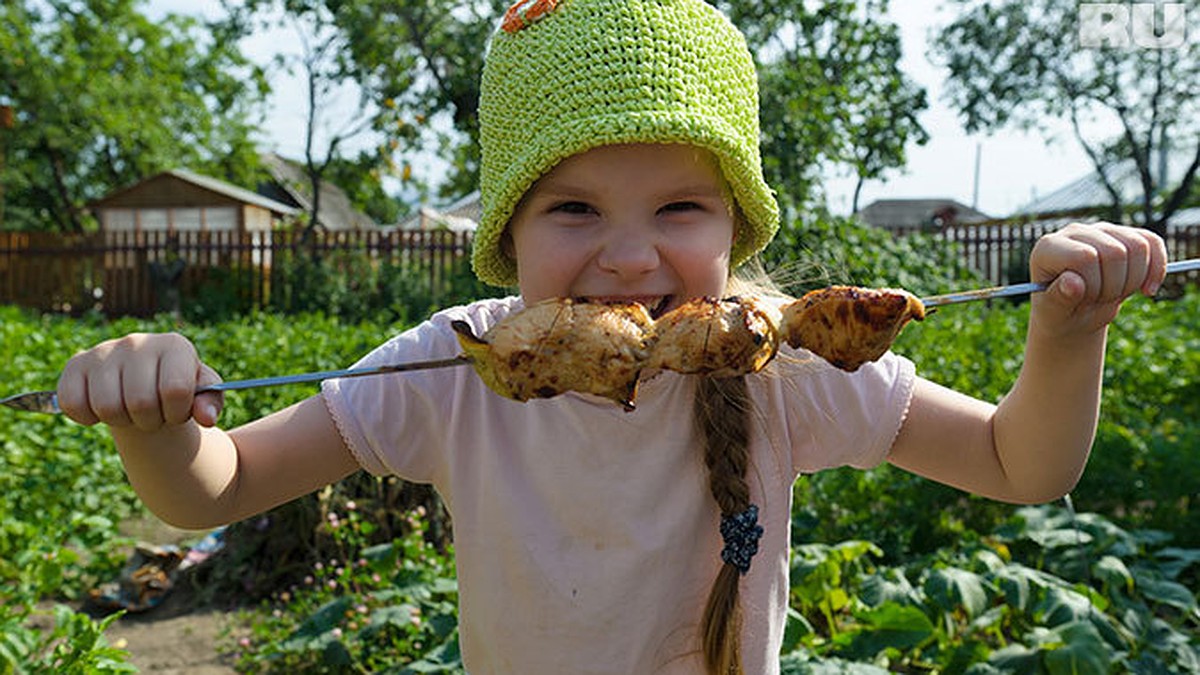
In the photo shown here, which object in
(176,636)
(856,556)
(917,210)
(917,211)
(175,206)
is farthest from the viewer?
(917,210)

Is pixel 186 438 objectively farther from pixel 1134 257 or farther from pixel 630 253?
pixel 1134 257

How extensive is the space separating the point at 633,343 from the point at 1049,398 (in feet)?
2.31

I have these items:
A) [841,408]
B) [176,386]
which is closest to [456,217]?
[841,408]

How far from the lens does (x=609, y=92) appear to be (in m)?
1.70

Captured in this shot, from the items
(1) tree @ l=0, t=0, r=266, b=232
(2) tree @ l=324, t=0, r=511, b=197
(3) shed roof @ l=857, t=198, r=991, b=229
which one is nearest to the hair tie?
(2) tree @ l=324, t=0, r=511, b=197

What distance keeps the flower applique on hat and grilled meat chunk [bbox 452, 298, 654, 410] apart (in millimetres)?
634

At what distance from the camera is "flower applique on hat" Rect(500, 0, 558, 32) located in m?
1.85

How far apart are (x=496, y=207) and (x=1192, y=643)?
8.08 feet

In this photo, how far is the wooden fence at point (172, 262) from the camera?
18.0 m

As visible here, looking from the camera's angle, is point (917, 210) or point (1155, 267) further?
point (917, 210)

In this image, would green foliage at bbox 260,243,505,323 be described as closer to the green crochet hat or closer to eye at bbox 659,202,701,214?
the green crochet hat

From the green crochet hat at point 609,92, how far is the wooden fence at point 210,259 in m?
15.1

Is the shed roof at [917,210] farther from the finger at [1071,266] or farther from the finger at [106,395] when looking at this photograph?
the finger at [106,395]

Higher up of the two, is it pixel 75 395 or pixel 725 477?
pixel 75 395
